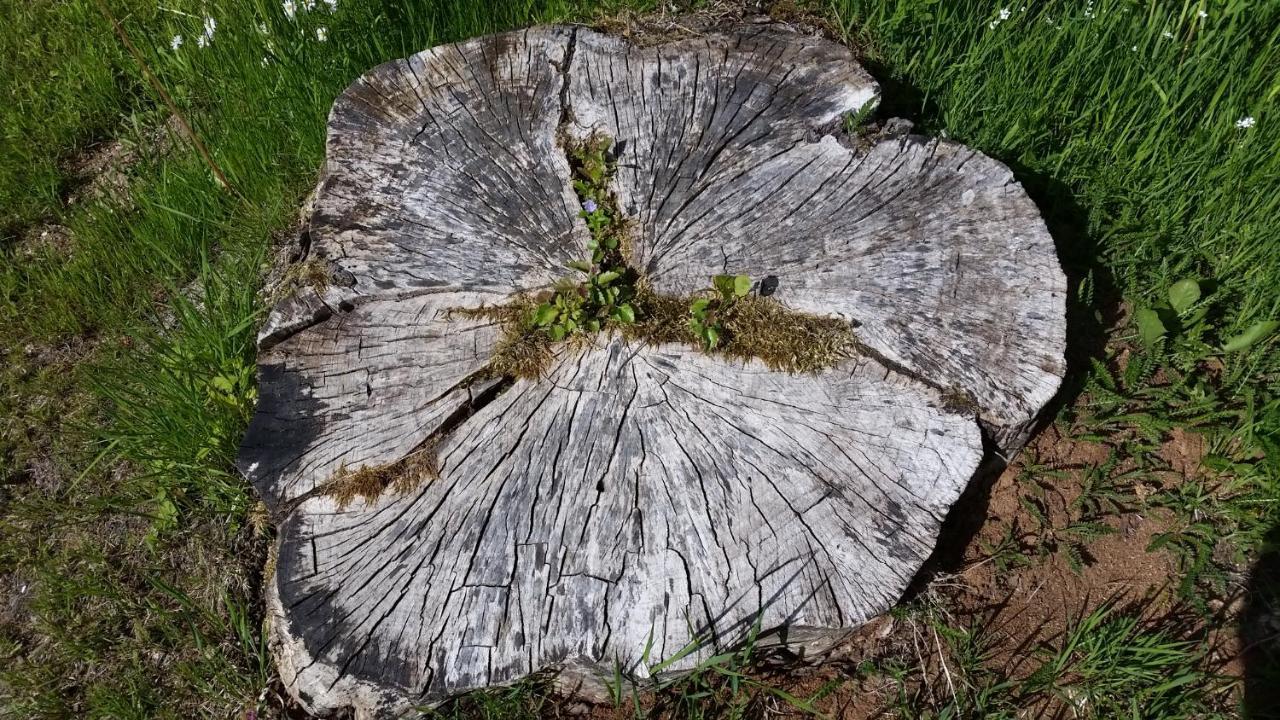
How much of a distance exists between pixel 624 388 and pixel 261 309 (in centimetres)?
132

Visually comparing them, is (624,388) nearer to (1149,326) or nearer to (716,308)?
(716,308)

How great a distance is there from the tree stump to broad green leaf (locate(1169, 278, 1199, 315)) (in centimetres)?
67

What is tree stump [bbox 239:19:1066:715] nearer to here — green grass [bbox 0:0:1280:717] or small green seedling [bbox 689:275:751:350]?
small green seedling [bbox 689:275:751:350]

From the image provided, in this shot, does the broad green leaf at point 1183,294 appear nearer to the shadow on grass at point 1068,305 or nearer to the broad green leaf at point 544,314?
the shadow on grass at point 1068,305

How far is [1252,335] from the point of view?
237 centimetres

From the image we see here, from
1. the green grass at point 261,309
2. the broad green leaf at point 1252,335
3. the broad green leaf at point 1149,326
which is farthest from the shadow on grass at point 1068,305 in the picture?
the broad green leaf at point 1252,335

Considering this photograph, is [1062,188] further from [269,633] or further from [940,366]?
[269,633]

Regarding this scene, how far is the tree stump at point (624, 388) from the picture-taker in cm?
176

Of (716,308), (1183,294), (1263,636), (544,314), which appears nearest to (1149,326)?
(1183,294)

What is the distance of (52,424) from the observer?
273 cm

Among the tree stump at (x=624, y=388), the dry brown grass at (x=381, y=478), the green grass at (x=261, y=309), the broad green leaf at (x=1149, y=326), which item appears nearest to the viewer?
the tree stump at (x=624, y=388)

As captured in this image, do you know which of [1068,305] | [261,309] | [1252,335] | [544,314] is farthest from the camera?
[1068,305]

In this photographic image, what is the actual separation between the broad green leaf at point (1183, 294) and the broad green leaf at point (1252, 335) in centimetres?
16

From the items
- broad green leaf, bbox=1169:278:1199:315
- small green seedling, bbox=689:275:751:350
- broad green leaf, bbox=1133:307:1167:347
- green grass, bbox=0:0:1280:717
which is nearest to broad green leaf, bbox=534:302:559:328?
small green seedling, bbox=689:275:751:350
